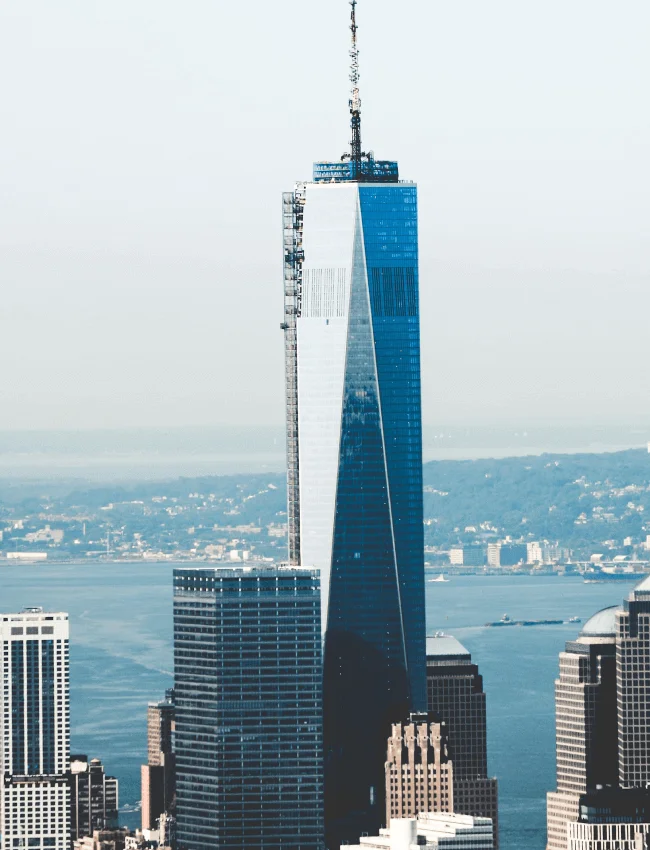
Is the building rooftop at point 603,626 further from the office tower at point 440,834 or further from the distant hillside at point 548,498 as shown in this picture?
the distant hillside at point 548,498

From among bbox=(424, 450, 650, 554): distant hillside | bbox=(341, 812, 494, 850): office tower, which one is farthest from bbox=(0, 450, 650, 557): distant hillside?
bbox=(341, 812, 494, 850): office tower

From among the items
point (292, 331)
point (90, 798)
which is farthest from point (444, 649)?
point (90, 798)

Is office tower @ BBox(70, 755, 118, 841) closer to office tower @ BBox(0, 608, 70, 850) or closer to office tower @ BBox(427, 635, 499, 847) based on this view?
office tower @ BBox(0, 608, 70, 850)

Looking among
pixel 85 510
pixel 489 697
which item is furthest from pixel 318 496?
pixel 85 510

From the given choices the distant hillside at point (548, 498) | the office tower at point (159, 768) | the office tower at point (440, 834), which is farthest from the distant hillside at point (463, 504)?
the office tower at point (440, 834)

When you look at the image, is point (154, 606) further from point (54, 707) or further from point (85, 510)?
point (54, 707)
